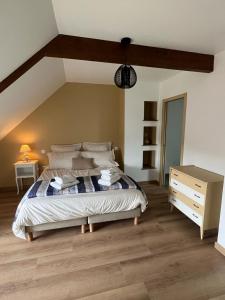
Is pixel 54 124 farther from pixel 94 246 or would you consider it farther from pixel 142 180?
pixel 94 246

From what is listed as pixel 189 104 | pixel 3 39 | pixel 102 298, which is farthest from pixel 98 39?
pixel 102 298

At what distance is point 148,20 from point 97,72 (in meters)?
1.74

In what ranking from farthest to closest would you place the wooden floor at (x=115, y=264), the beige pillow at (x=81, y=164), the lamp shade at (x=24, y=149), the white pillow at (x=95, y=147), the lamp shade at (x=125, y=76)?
the white pillow at (x=95, y=147)
the lamp shade at (x=24, y=149)
the beige pillow at (x=81, y=164)
the lamp shade at (x=125, y=76)
the wooden floor at (x=115, y=264)

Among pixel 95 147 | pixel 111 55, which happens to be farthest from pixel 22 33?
pixel 95 147

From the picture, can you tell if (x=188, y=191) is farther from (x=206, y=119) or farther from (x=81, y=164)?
(x=81, y=164)

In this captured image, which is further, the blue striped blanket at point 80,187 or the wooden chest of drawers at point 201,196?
the blue striped blanket at point 80,187

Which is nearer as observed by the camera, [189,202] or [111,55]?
[111,55]

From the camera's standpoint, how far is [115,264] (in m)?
1.83

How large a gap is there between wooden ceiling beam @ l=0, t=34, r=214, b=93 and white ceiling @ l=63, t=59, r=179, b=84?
0.74 meters

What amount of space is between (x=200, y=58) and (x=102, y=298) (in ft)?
9.45

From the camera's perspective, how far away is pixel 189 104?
9.44 ft

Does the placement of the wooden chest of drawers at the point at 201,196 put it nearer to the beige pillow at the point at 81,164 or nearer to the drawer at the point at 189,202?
the drawer at the point at 189,202

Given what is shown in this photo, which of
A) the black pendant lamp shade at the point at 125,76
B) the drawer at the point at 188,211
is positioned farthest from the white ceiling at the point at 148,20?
the drawer at the point at 188,211

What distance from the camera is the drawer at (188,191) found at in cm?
218
